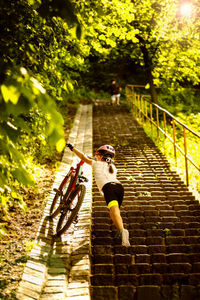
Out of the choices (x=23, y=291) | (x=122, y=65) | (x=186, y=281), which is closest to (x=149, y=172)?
(x=186, y=281)

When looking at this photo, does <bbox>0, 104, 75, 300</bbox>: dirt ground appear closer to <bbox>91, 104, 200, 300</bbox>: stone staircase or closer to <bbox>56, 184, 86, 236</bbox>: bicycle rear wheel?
<bbox>56, 184, 86, 236</bbox>: bicycle rear wheel

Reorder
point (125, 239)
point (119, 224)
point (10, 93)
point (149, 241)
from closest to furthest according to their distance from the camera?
Answer: 1. point (10, 93)
2. point (125, 239)
3. point (119, 224)
4. point (149, 241)

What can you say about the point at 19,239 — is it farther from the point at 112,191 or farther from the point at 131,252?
the point at 131,252

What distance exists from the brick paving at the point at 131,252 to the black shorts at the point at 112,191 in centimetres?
57

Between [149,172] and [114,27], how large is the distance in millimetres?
4978

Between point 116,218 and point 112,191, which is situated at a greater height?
point 112,191

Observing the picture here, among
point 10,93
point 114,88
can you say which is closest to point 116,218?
point 10,93

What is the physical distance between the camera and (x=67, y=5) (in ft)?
7.41

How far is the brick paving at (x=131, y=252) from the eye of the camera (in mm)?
3260

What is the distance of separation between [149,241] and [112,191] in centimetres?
87

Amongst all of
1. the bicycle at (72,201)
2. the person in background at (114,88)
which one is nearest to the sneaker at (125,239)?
the bicycle at (72,201)

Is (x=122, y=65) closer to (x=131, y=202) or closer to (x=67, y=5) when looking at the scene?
(x=131, y=202)

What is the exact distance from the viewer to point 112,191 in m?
4.46

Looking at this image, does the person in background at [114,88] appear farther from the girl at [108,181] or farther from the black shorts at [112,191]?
the black shorts at [112,191]
